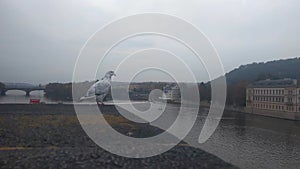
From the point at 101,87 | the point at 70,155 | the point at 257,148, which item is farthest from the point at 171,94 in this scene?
the point at 70,155

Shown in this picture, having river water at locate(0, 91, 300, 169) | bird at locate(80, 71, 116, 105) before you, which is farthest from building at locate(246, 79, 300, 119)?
bird at locate(80, 71, 116, 105)

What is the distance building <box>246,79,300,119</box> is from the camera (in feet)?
78.6

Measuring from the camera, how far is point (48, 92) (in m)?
45.0

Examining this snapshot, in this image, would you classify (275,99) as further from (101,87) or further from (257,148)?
(101,87)

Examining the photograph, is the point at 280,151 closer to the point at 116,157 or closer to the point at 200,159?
the point at 200,159

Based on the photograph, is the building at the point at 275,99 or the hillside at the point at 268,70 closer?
the building at the point at 275,99

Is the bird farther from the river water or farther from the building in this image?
the building

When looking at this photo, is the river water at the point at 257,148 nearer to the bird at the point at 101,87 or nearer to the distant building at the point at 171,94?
the bird at the point at 101,87

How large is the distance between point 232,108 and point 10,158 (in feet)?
98.7

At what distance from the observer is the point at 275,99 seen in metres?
27.1

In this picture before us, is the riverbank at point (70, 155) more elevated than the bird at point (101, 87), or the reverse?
the bird at point (101, 87)

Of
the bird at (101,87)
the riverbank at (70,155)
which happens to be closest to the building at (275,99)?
the bird at (101,87)

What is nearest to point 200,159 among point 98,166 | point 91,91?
point 98,166

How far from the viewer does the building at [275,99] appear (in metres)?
24.0
